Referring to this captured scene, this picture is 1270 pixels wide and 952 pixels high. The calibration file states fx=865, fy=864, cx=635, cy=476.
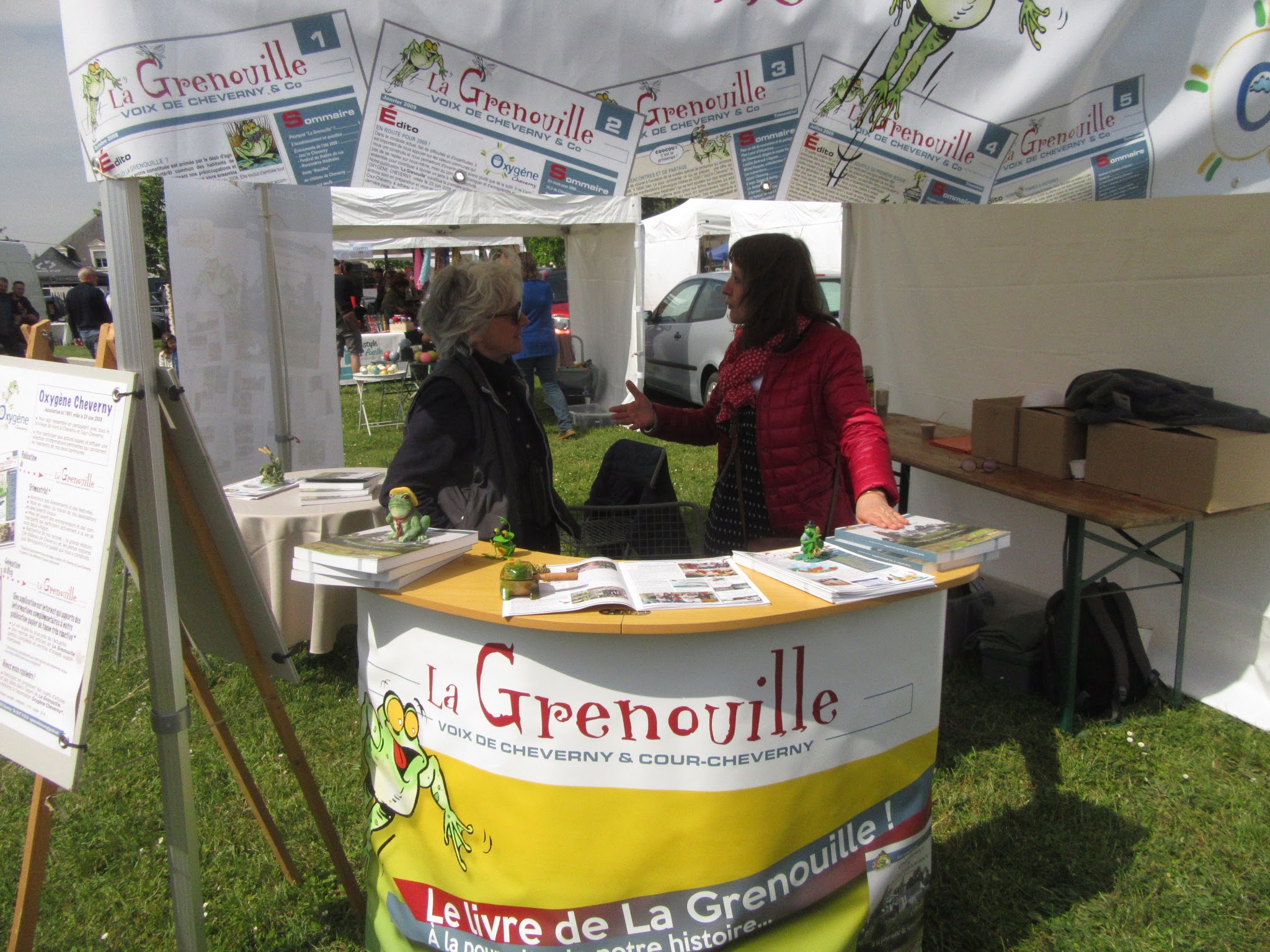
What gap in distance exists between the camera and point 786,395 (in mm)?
2459

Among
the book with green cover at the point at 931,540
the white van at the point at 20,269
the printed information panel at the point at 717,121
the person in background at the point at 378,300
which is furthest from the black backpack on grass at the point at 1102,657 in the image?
the white van at the point at 20,269

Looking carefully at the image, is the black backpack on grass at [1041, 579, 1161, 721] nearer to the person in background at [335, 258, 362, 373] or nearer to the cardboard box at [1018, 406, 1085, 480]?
the cardboard box at [1018, 406, 1085, 480]

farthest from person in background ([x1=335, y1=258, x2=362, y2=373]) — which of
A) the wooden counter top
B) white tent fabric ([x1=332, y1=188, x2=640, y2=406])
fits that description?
the wooden counter top

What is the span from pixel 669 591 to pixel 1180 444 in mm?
2097

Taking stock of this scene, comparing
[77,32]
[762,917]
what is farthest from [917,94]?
[762,917]

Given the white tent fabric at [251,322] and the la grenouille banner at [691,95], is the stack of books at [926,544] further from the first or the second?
the white tent fabric at [251,322]

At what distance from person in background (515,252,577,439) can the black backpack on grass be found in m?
5.53

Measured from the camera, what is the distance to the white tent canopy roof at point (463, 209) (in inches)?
314

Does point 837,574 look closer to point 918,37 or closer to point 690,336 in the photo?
point 918,37

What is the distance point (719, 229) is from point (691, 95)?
9.74 m

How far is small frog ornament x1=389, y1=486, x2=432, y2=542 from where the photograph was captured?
1.90 m

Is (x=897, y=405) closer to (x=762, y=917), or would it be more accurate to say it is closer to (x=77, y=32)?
(x=762, y=917)

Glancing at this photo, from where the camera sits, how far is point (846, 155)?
229 cm

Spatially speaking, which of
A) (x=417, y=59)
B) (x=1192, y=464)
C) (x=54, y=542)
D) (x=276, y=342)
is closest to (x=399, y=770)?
(x=54, y=542)
